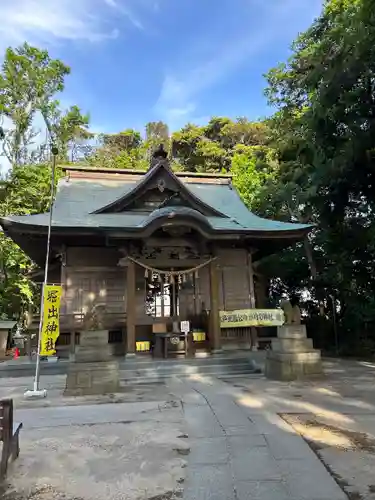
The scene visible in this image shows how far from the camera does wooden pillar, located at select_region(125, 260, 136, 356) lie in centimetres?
1117

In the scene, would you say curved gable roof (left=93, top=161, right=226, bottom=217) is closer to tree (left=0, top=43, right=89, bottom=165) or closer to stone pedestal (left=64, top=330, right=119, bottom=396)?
stone pedestal (left=64, top=330, right=119, bottom=396)

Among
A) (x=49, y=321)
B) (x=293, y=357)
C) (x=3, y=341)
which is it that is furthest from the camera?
(x=3, y=341)

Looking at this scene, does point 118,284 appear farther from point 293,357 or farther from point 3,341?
point 3,341

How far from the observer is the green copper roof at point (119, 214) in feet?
38.1

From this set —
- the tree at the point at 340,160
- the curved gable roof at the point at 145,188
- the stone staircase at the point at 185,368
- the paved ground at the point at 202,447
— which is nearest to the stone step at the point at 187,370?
the stone staircase at the point at 185,368

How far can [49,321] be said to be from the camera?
8453mm

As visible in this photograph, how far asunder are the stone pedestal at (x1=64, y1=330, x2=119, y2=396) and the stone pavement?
2.52 meters

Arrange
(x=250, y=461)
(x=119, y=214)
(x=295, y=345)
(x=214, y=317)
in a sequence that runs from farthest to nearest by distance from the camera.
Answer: (x=119, y=214), (x=214, y=317), (x=295, y=345), (x=250, y=461)

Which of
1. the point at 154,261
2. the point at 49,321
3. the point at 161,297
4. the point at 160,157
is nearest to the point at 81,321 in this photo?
the point at 161,297

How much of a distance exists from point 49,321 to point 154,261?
182 inches

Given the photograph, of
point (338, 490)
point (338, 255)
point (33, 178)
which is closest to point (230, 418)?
point (338, 490)

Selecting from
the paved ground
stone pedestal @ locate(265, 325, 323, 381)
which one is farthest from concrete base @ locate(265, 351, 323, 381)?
the paved ground

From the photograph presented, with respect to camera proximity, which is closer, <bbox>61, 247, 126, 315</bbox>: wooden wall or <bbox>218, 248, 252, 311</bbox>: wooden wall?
<bbox>61, 247, 126, 315</bbox>: wooden wall

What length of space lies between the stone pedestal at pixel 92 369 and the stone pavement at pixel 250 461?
2.52 metres
